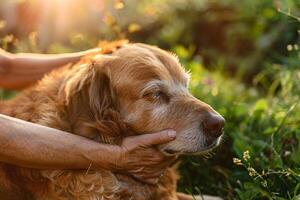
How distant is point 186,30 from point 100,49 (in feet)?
17.3

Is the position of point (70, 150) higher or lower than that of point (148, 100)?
lower

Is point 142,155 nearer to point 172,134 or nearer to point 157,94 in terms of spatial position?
point 172,134


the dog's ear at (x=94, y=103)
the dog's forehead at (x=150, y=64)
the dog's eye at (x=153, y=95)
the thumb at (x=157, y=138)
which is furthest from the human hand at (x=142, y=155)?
the dog's forehead at (x=150, y=64)

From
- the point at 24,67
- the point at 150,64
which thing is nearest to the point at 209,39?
the point at 24,67

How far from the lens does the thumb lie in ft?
12.0

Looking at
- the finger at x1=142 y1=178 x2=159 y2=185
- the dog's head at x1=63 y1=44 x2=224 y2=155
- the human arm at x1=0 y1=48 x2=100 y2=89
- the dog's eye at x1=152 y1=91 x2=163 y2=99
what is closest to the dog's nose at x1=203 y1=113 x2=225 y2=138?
the dog's head at x1=63 y1=44 x2=224 y2=155

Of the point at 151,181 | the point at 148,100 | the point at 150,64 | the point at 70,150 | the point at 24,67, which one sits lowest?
the point at 151,181

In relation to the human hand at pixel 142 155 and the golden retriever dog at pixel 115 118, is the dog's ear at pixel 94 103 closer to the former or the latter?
the golden retriever dog at pixel 115 118

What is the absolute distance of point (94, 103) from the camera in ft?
12.4

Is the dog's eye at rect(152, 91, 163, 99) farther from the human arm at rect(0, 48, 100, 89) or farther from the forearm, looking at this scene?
the human arm at rect(0, 48, 100, 89)

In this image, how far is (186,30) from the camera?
30.6ft

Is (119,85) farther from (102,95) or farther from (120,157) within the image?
(120,157)

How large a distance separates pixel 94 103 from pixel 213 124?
2.40ft

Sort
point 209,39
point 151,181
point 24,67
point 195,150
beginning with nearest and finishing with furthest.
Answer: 1. point 195,150
2. point 151,181
3. point 24,67
4. point 209,39
